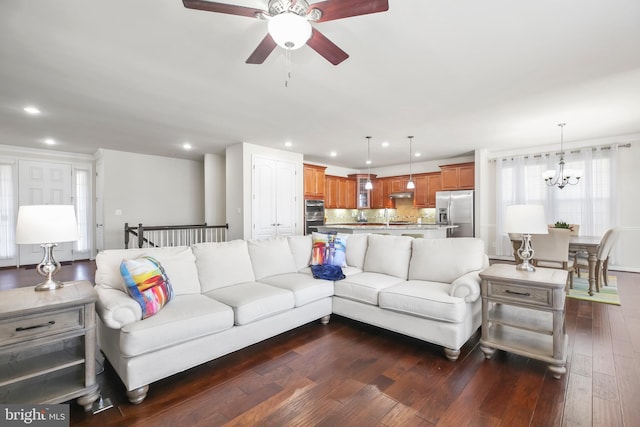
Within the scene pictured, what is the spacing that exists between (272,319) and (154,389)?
973 mm

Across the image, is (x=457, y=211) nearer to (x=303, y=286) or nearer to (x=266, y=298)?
(x=303, y=286)

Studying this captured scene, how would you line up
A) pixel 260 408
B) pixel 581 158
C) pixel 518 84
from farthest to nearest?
pixel 581 158 < pixel 518 84 < pixel 260 408

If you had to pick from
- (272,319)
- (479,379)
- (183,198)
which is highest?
(183,198)

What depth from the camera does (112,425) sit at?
1.68m

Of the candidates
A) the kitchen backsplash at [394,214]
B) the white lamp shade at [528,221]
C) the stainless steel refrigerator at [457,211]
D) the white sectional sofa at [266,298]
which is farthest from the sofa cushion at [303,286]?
the kitchen backsplash at [394,214]

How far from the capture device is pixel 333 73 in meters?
3.05

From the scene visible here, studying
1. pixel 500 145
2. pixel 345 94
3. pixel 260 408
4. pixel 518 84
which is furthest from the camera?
pixel 500 145

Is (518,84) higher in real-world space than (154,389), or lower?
higher

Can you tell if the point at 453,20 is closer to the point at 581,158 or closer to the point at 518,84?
the point at 518,84

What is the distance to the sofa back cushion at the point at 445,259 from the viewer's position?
2941 millimetres

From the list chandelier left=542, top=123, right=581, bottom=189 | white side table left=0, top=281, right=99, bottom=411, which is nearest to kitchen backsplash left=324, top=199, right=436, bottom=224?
chandelier left=542, top=123, right=581, bottom=189

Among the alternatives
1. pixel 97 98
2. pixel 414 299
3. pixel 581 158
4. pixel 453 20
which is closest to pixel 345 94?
pixel 453 20

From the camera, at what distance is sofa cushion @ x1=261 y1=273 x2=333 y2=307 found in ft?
9.40

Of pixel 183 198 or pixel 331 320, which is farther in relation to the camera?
pixel 183 198
